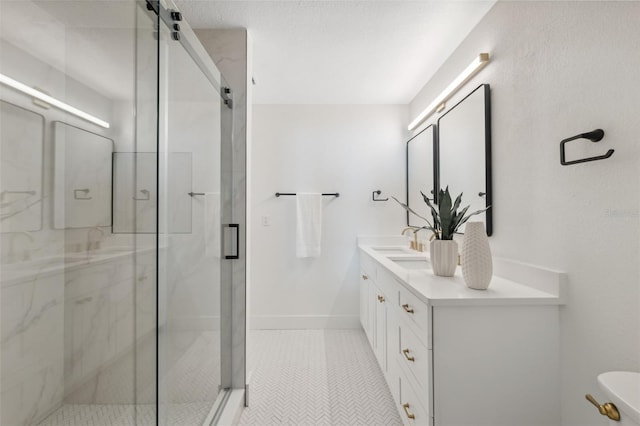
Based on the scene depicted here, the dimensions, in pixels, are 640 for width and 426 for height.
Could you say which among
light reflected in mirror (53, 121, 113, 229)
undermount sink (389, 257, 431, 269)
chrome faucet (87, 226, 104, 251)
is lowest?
undermount sink (389, 257, 431, 269)

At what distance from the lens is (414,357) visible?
1.37 metres

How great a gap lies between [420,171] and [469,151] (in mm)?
851

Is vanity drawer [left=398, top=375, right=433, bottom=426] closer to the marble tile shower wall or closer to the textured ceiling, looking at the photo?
the marble tile shower wall

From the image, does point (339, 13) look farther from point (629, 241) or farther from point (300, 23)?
point (629, 241)

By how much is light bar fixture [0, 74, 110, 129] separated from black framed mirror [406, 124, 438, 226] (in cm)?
225

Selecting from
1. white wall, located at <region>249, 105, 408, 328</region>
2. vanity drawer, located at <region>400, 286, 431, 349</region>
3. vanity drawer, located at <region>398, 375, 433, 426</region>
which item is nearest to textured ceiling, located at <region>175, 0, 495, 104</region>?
white wall, located at <region>249, 105, 408, 328</region>

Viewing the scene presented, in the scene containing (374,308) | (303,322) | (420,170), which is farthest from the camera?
(303,322)

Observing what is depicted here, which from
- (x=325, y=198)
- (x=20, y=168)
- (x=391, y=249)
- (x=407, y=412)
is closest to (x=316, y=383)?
(x=407, y=412)

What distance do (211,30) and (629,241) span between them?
7.38 ft

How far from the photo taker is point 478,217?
184cm

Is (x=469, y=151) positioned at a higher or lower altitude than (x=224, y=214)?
higher

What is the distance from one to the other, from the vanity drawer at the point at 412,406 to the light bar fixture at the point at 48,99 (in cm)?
142

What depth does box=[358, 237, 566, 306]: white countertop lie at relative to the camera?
1.21 m

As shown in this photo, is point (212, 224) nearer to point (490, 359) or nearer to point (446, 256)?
point (446, 256)
